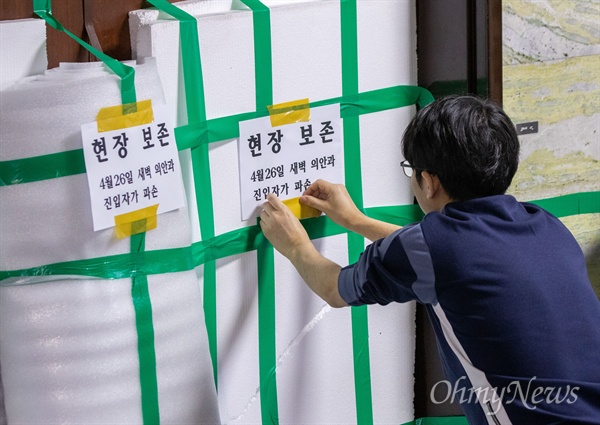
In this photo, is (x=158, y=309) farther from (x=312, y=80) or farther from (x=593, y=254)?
(x=593, y=254)

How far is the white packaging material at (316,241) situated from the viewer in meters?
1.82

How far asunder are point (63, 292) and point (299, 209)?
562 mm

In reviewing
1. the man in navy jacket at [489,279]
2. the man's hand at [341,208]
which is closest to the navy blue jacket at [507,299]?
the man in navy jacket at [489,279]

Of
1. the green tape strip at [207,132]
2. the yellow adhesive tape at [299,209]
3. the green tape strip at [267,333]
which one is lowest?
the green tape strip at [267,333]

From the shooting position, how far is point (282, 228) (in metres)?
1.85

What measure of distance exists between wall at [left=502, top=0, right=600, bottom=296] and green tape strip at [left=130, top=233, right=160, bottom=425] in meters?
0.89

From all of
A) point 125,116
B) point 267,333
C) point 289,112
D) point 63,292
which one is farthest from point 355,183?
point 63,292

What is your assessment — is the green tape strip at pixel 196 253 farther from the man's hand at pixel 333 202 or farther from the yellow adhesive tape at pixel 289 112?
the yellow adhesive tape at pixel 289 112

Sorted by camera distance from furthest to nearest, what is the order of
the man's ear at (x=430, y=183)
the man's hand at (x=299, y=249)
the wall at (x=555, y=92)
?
the wall at (x=555, y=92) → the man's hand at (x=299, y=249) → the man's ear at (x=430, y=183)

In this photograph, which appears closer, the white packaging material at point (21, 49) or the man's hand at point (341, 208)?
the white packaging material at point (21, 49)

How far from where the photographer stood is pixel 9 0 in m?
1.63

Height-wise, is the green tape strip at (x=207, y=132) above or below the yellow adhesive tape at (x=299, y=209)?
above

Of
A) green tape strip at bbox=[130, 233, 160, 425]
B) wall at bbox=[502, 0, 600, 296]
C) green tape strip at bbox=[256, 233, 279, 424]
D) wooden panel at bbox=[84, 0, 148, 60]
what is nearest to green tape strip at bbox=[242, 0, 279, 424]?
green tape strip at bbox=[256, 233, 279, 424]

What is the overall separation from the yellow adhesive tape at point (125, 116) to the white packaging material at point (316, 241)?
10 cm
